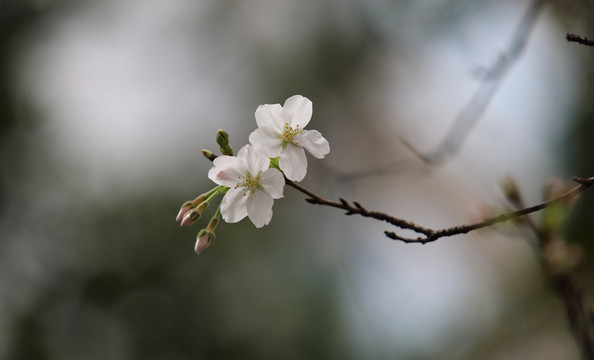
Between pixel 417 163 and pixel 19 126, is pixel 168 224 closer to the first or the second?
pixel 19 126

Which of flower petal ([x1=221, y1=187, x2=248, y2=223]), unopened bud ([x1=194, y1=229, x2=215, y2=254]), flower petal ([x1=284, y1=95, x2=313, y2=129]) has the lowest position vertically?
unopened bud ([x1=194, y1=229, x2=215, y2=254])

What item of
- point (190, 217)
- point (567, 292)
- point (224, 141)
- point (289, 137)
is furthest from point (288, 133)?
Result: point (567, 292)

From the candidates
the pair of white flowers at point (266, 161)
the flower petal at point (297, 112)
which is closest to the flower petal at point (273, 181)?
Answer: the pair of white flowers at point (266, 161)

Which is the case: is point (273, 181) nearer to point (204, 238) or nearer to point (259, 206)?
point (259, 206)

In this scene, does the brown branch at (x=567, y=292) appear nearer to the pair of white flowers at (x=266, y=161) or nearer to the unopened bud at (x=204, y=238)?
the pair of white flowers at (x=266, y=161)

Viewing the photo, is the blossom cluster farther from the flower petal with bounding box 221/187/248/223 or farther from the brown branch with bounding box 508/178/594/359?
the brown branch with bounding box 508/178/594/359

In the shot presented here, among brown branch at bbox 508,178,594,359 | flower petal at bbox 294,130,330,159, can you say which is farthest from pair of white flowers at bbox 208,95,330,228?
brown branch at bbox 508,178,594,359

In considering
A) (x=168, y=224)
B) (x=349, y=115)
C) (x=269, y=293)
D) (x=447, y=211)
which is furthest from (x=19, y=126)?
(x=447, y=211)
